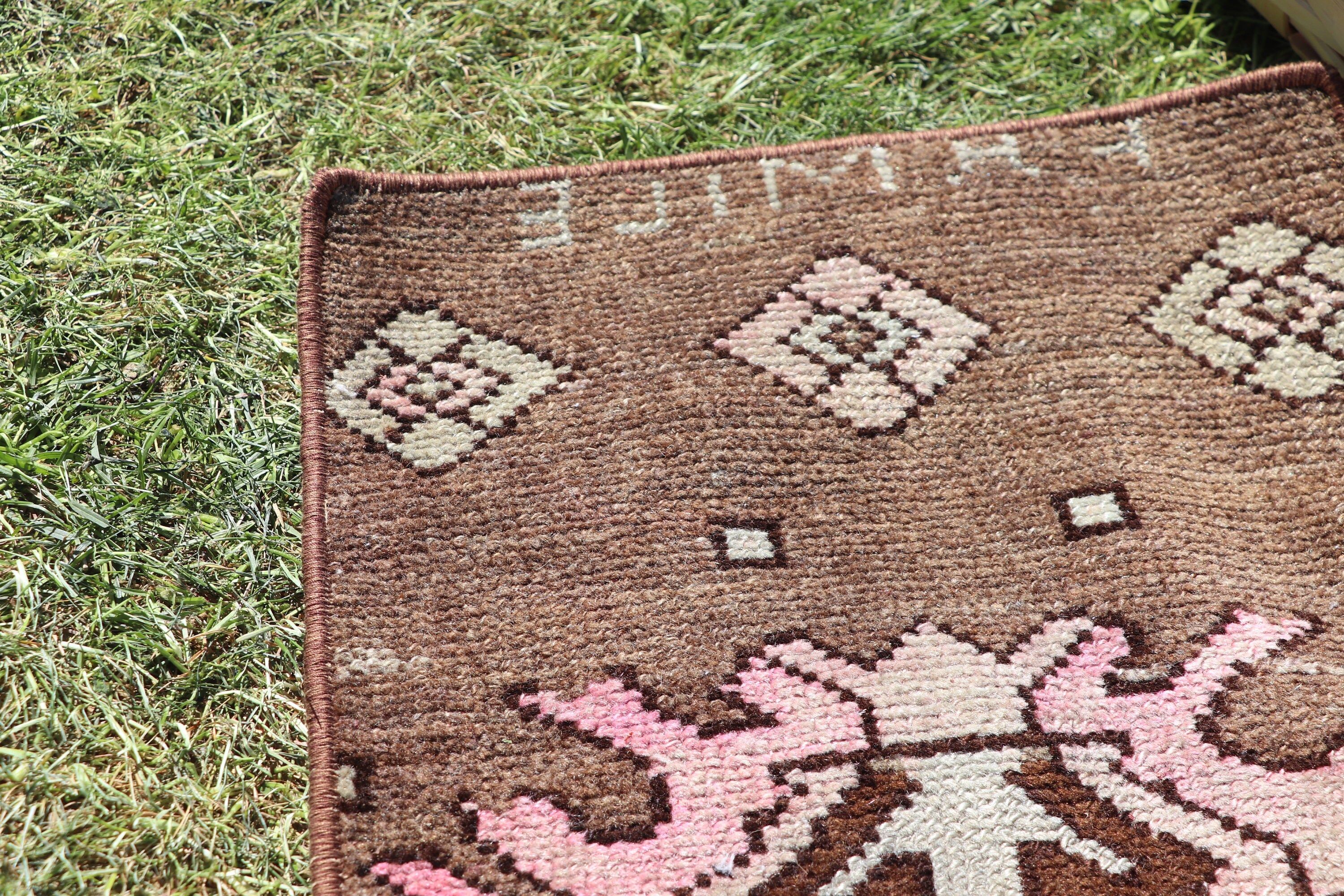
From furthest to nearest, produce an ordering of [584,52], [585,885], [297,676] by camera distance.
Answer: [584,52], [297,676], [585,885]

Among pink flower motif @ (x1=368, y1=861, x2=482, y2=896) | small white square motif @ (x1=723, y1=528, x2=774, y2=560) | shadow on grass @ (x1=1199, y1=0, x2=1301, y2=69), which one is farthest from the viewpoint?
shadow on grass @ (x1=1199, y1=0, x2=1301, y2=69)

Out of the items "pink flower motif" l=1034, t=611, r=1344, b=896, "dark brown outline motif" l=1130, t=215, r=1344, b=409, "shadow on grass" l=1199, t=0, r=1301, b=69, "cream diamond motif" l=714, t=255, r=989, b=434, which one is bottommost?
"pink flower motif" l=1034, t=611, r=1344, b=896

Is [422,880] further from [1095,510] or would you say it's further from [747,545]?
[1095,510]

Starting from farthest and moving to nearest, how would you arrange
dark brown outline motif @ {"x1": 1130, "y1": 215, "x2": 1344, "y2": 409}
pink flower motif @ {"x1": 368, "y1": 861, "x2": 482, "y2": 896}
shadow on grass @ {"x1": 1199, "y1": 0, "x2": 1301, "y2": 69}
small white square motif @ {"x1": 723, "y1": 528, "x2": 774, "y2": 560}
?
shadow on grass @ {"x1": 1199, "y1": 0, "x2": 1301, "y2": 69} → dark brown outline motif @ {"x1": 1130, "y1": 215, "x2": 1344, "y2": 409} → small white square motif @ {"x1": 723, "y1": 528, "x2": 774, "y2": 560} → pink flower motif @ {"x1": 368, "y1": 861, "x2": 482, "y2": 896}

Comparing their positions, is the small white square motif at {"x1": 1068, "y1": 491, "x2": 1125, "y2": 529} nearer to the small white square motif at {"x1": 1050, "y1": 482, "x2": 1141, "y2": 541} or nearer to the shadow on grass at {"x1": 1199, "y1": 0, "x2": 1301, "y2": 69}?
the small white square motif at {"x1": 1050, "y1": 482, "x2": 1141, "y2": 541}

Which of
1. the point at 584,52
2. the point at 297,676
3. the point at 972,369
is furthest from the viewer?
the point at 584,52

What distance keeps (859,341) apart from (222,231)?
879 mm

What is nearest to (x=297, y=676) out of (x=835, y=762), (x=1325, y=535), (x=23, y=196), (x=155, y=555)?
(x=155, y=555)

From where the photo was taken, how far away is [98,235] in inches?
53.5

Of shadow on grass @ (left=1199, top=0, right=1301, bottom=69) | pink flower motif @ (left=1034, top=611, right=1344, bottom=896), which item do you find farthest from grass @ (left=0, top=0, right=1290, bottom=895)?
pink flower motif @ (left=1034, top=611, right=1344, bottom=896)

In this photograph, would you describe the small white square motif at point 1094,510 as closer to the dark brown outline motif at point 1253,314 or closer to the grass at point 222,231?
the dark brown outline motif at point 1253,314

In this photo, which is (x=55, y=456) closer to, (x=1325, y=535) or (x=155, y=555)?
(x=155, y=555)

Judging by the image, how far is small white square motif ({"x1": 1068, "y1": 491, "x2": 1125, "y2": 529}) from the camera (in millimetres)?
1225

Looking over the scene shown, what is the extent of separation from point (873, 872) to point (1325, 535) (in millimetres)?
697
